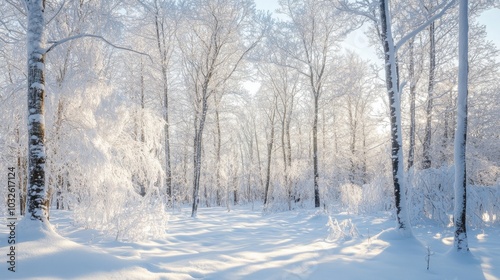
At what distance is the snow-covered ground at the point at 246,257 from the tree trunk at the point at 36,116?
1.19ft

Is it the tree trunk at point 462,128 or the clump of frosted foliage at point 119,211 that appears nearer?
the tree trunk at point 462,128

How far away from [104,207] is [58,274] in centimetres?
321

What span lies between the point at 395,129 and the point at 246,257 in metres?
4.19

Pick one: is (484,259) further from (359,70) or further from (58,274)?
(359,70)

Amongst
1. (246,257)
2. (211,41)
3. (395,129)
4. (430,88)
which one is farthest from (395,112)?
(211,41)

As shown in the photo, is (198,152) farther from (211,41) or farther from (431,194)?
(431,194)

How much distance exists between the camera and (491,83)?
12352mm

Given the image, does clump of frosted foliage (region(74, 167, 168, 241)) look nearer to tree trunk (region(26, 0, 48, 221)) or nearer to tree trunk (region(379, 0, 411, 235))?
tree trunk (region(26, 0, 48, 221))

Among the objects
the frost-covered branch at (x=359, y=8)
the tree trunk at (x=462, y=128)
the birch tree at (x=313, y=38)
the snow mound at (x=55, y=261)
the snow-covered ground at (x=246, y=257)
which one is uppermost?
the birch tree at (x=313, y=38)

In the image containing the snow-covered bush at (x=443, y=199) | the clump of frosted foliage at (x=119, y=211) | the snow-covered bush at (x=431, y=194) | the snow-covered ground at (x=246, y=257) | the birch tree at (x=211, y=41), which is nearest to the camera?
the snow-covered ground at (x=246, y=257)

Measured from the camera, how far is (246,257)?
178 inches

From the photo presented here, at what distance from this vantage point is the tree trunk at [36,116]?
371 cm

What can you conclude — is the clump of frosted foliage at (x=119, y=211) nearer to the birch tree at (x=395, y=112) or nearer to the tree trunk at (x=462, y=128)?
the birch tree at (x=395, y=112)

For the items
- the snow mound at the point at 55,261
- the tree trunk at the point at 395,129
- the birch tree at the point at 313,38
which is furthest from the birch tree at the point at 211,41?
the snow mound at the point at 55,261
